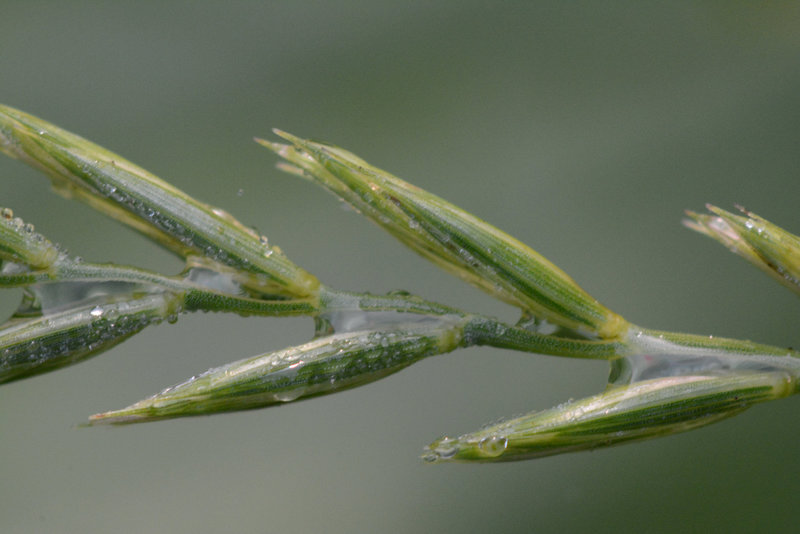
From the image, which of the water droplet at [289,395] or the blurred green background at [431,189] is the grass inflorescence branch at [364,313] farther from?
the blurred green background at [431,189]

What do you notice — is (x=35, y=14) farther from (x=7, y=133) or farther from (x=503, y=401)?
(x=503, y=401)

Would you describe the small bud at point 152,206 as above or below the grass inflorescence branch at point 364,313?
above

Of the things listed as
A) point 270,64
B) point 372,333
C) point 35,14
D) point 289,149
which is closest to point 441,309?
point 372,333

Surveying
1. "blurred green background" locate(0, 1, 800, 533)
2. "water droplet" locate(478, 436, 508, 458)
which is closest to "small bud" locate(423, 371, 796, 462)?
"water droplet" locate(478, 436, 508, 458)

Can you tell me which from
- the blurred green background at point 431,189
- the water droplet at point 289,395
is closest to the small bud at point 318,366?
the water droplet at point 289,395

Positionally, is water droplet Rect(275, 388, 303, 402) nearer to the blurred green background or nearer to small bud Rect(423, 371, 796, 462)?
small bud Rect(423, 371, 796, 462)

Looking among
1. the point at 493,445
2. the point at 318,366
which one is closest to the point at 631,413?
the point at 493,445
